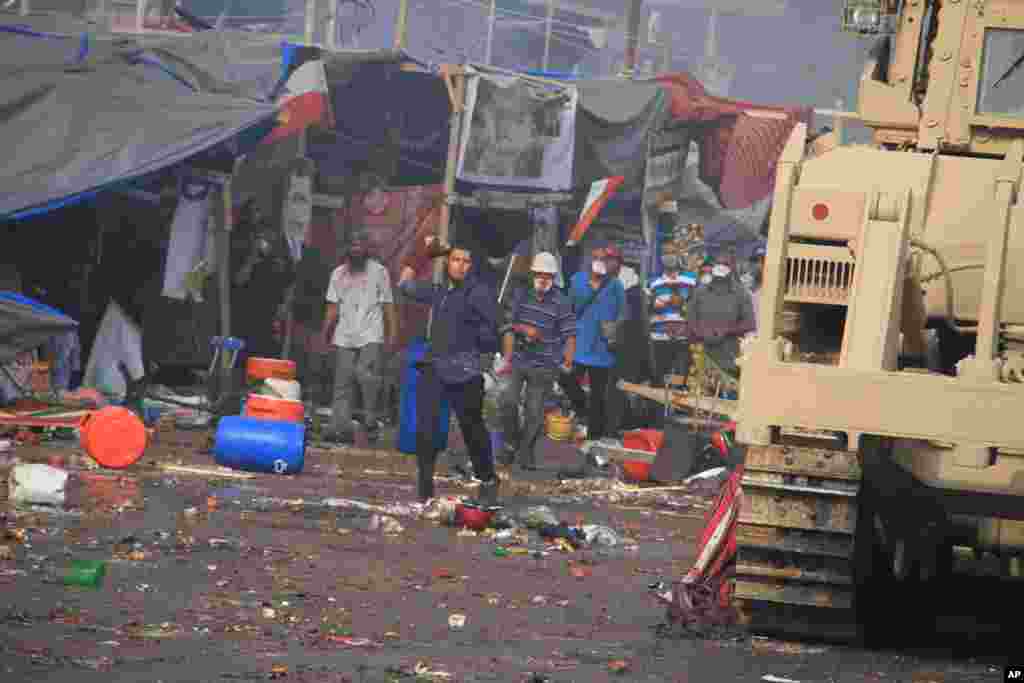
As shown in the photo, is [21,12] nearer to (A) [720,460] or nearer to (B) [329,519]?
(A) [720,460]

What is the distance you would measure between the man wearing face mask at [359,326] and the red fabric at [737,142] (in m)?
7.39

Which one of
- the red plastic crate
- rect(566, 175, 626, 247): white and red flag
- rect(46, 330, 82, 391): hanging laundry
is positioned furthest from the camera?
rect(566, 175, 626, 247): white and red flag

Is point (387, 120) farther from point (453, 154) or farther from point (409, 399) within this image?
point (409, 399)

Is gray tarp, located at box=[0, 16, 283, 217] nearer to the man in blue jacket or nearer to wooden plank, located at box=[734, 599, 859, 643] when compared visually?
the man in blue jacket

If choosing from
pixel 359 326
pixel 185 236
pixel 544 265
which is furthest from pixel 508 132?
pixel 544 265

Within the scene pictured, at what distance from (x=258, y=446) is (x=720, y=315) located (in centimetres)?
905

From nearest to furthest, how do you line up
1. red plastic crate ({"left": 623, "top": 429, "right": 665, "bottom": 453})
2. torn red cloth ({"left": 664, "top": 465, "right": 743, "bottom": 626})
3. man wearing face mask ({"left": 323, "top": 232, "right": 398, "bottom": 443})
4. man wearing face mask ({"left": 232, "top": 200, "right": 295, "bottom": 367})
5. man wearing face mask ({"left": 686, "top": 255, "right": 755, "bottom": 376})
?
torn red cloth ({"left": 664, "top": 465, "right": 743, "bottom": 626})
red plastic crate ({"left": 623, "top": 429, "right": 665, "bottom": 453})
man wearing face mask ({"left": 323, "top": 232, "right": 398, "bottom": 443})
man wearing face mask ({"left": 232, "top": 200, "right": 295, "bottom": 367})
man wearing face mask ({"left": 686, "top": 255, "right": 755, "bottom": 376})

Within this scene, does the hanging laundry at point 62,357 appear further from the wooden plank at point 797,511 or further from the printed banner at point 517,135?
the wooden plank at point 797,511

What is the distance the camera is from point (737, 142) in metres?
26.9

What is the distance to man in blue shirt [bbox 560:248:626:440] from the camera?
22266 millimetres

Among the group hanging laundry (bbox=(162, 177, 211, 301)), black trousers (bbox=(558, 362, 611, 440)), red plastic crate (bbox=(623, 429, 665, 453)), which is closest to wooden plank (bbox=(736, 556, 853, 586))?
red plastic crate (bbox=(623, 429, 665, 453))

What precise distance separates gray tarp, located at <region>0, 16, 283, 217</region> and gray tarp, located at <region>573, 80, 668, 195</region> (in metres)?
4.18

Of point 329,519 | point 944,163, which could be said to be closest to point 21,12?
point 329,519

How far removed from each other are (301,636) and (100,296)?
1274cm
